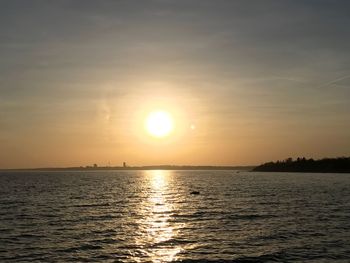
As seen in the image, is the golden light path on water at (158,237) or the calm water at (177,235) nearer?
the calm water at (177,235)

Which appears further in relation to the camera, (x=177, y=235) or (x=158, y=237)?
(x=177, y=235)

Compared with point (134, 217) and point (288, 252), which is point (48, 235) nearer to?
point (134, 217)

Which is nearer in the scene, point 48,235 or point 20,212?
point 48,235

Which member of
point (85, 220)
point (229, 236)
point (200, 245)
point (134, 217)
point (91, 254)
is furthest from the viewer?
point (134, 217)

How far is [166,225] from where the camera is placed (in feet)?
189

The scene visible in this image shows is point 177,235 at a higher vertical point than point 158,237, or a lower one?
higher

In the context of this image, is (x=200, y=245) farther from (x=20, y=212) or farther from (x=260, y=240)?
(x=20, y=212)

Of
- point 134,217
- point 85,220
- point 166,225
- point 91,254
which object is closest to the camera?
point 91,254

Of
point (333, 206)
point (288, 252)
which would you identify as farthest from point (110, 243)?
point (333, 206)

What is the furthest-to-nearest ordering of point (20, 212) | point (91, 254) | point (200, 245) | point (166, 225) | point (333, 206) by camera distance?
1. point (333, 206)
2. point (20, 212)
3. point (166, 225)
4. point (200, 245)
5. point (91, 254)

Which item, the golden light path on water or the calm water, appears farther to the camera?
the golden light path on water

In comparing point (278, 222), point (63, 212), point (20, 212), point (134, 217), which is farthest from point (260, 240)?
point (20, 212)

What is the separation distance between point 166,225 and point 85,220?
11.9 metres

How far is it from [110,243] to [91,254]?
5428 millimetres
